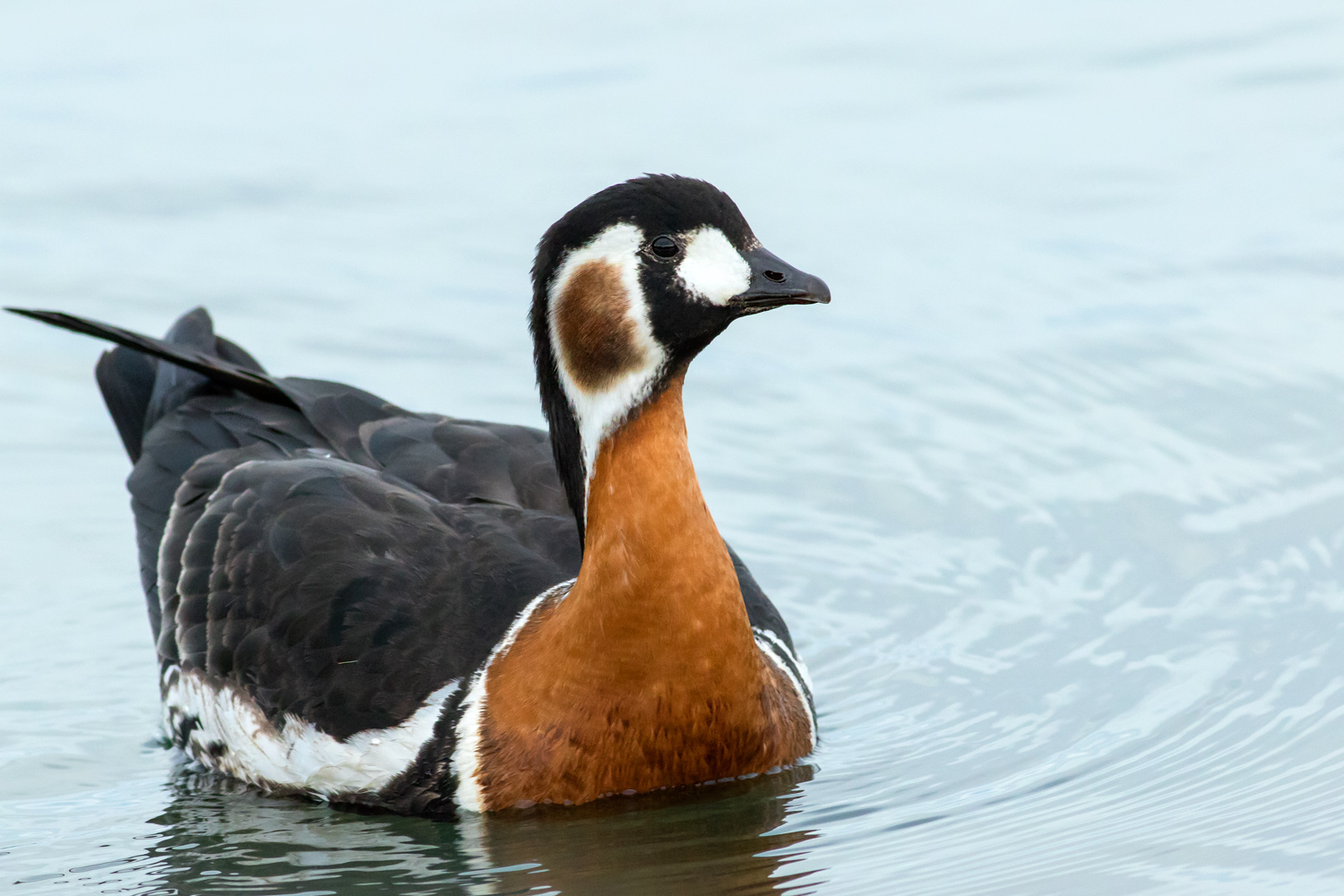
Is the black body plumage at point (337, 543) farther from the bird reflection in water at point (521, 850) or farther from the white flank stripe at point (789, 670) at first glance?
the bird reflection in water at point (521, 850)

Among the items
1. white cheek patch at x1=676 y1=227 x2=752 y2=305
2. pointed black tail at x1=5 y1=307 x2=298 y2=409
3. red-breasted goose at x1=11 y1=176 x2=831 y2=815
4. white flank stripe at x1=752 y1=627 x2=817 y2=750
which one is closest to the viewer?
white cheek patch at x1=676 y1=227 x2=752 y2=305

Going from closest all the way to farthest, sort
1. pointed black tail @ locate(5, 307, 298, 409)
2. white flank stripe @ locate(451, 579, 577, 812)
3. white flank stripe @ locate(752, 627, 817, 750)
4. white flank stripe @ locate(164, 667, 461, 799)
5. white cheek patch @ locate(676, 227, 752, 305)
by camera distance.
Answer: white cheek patch @ locate(676, 227, 752, 305) → white flank stripe @ locate(451, 579, 577, 812) → white flank stripe @ locate(164, 667, 461, 799) → white flank stripe @ locate(752, 627, 817, 750) → pointed black tail @ locate(5, 307, 298, 409)

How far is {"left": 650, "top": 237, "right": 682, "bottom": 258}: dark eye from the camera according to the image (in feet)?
24.0

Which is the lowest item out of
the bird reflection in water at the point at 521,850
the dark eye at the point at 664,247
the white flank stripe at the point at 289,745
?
the bird reflection in water at the point at 521,850

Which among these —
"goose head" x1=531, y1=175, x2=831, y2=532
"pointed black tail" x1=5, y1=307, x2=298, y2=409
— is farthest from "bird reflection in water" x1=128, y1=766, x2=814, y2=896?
"pointed black tail" x1=5, y1=307, x2=298, y2=409

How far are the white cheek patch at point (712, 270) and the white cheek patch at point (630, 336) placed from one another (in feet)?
0.58

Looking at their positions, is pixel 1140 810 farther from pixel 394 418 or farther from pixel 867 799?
pixel 394 418

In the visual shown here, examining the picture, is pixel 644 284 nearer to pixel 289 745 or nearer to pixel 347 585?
pixel 347 585

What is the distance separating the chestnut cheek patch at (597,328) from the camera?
289 inches

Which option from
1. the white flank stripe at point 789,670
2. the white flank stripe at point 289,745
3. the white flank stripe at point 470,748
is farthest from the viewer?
the white flank stripe at point 789,670

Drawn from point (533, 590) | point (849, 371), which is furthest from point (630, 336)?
point (849, 371)

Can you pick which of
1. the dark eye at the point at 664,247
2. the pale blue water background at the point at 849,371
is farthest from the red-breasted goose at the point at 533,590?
the pale blue water background at the point at 849,371

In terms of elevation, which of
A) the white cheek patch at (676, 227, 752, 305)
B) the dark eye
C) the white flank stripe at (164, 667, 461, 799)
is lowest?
the white flank stripe at (164, 667, 461, 799)

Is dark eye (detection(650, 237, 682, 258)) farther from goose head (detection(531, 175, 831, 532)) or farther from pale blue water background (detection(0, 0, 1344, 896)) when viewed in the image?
pale blue water background (detection(0, 0, 1344, 896))
